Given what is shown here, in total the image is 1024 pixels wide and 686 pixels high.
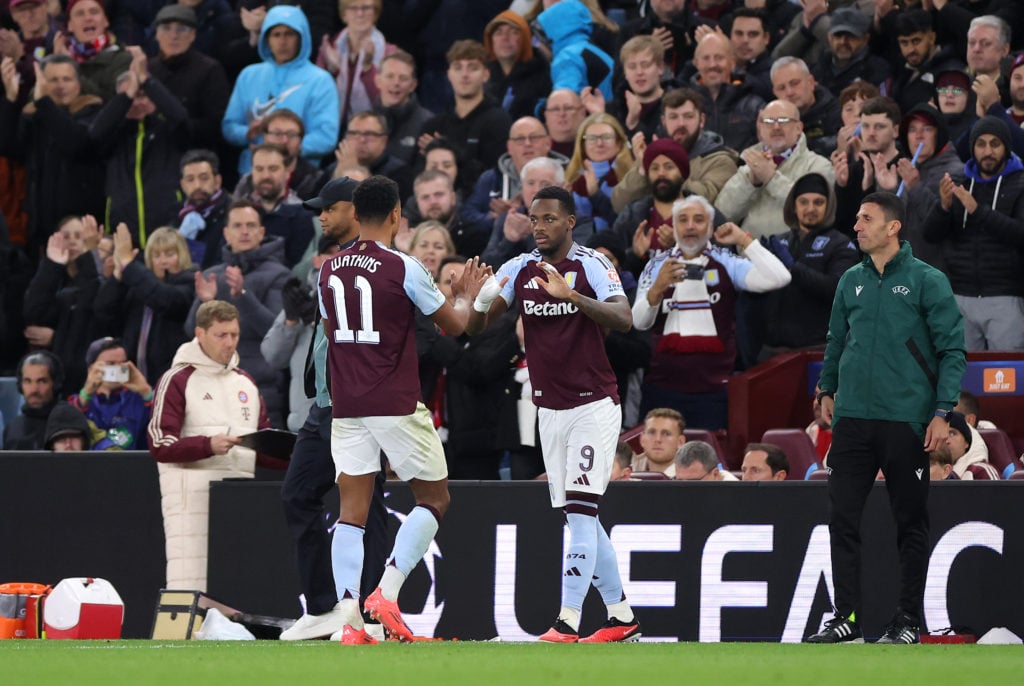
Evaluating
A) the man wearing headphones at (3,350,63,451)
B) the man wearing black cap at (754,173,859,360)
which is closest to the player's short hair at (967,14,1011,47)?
the man wearing black cap at (754,173,859,360)

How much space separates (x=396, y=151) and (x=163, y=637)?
20.5 feet

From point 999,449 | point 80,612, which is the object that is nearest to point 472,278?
point 80,612

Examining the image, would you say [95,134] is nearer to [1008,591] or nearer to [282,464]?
[282,464]

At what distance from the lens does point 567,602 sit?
8.98 meters

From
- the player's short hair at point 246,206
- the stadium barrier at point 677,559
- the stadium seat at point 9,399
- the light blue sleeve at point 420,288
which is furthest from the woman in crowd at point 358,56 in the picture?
the light blue sleeve at point 420,288

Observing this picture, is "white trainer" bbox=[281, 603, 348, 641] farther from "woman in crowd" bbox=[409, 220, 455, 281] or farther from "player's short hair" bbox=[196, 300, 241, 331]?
"woman in crowd" bbox=[409, 220, 455, 281]

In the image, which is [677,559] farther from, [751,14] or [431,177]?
[751,14]

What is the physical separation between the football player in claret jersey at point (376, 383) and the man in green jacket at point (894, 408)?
2.17m

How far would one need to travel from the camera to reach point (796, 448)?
38.6 feet

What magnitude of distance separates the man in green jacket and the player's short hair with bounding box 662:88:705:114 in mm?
4270

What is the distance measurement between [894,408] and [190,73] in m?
9.27

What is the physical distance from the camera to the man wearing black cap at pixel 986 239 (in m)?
12.2

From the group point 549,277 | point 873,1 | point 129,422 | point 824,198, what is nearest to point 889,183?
point 824,198

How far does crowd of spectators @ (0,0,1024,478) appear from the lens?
40.4 feet
